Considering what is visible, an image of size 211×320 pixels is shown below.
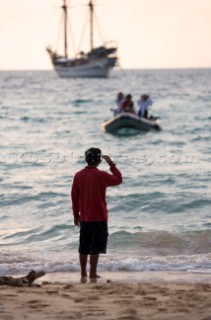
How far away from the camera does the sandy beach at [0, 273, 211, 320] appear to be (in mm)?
7418

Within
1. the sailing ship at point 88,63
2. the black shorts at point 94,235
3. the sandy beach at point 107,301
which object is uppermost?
the sailing ship at point 88,63

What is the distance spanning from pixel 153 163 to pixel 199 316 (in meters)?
16.2

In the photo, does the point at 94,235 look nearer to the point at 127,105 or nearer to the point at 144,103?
the point at 144,103

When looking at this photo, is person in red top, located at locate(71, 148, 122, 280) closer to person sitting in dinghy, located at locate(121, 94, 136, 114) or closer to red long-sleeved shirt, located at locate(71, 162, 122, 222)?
red long-sleeved shirt, located at locate(71, 162, 122, 222)

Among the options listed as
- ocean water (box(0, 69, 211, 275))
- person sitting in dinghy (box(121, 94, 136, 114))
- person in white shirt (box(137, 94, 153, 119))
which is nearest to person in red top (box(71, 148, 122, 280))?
ocean water (box(0, 69, 211, 275))

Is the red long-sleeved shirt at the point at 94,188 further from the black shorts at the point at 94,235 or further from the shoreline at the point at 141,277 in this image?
→ the shoreline at the point at 141,277

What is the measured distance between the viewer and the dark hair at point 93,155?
923 cm

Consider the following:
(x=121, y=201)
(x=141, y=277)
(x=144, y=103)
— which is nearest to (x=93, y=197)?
(x=141, y=277)

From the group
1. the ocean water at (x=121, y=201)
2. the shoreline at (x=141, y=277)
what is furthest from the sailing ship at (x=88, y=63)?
the shoreline at (x=141, y=277)

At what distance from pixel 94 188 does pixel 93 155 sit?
343 millimetres

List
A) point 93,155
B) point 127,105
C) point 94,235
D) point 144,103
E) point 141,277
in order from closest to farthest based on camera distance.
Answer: point 93,155 < point 94,235 < point 141,277 < point 144,103 < point 127,105

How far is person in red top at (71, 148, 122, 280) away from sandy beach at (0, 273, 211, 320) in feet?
1.63

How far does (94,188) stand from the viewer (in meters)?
9.28

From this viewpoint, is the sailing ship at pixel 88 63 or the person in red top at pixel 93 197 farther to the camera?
the sailing ship at pixel 88 63
